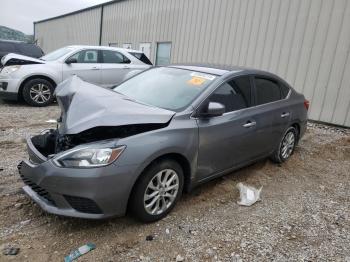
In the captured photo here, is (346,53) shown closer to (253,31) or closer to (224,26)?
(253,31)

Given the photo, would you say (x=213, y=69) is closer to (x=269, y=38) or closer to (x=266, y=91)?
(x=266, y=91)

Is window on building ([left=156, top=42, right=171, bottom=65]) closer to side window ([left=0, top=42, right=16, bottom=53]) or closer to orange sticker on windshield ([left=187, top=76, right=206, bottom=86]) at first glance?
side window ([left=0, top=42, right=16, bottom=53])

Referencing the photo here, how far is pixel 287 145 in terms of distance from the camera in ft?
17.1

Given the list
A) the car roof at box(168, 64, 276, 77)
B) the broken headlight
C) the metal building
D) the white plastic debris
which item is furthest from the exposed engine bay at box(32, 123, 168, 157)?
the metal building

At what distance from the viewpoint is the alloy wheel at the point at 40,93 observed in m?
8.21

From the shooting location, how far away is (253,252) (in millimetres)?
2953

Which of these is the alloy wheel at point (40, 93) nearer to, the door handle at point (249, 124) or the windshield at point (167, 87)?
the windshield at point (167, 87)

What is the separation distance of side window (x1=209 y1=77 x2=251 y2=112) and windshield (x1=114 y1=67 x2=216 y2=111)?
6.6 inches

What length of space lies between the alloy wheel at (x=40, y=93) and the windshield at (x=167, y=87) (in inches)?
191

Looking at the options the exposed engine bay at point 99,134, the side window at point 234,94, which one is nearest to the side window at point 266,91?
the side window at point 234,94

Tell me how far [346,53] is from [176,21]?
6554 mm

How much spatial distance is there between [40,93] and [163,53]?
6251 mm

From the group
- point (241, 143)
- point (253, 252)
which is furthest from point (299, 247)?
point (241, 143)

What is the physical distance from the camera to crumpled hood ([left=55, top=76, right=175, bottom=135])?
286 cm
